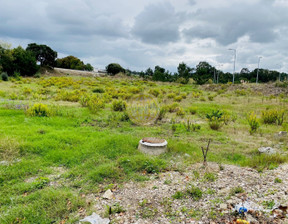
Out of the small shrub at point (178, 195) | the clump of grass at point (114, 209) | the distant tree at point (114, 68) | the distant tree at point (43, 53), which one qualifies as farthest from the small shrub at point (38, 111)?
the distant tree at point (114, 68)

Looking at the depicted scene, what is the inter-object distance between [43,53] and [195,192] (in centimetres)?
4209

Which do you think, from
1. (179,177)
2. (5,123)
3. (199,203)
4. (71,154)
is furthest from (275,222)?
(5,123)

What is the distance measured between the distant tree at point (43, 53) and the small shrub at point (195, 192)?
4136 centimetres

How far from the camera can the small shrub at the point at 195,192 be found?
315 cm

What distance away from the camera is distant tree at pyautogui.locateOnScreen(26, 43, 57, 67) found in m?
38.2

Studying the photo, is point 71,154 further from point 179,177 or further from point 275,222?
point 275,222

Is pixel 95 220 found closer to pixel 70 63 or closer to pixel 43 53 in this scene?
pixel 43 53

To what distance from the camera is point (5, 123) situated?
21.3ft

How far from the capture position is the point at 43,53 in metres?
38.8

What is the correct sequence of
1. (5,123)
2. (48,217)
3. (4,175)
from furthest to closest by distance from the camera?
(5,123)
(4,175)
(48,217)

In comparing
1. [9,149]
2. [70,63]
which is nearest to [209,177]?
[9,149]

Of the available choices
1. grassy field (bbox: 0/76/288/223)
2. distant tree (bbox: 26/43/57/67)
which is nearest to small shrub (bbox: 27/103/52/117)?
grassy field (bbox: 0/76/288/223)

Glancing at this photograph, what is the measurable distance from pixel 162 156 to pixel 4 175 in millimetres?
3009

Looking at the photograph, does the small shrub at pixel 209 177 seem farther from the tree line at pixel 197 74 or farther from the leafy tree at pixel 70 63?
the leafy tree at pixel 70 63
